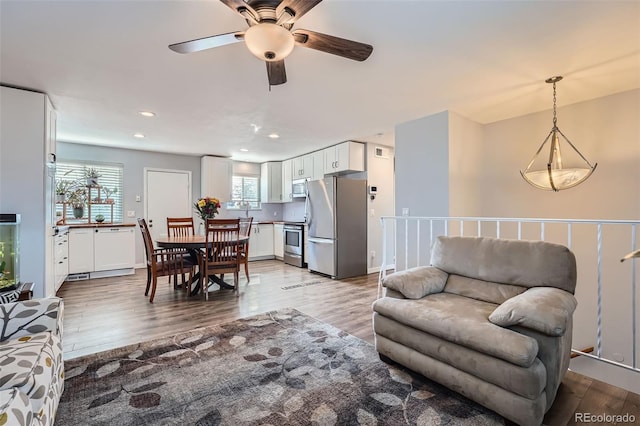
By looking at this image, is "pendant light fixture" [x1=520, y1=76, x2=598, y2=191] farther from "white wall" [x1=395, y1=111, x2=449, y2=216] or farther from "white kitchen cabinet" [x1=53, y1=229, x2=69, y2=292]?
"white kitchen cabinet" [x1=53, y1=229, x2=69, y2=292]

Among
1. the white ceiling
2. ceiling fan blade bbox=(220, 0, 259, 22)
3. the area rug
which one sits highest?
the white ceiling

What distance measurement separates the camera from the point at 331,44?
1763 mm

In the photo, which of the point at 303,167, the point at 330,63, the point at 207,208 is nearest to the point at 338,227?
the point at 303,167

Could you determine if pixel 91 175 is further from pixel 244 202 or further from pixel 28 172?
pixel 244 202

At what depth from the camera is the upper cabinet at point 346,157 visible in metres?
5.07

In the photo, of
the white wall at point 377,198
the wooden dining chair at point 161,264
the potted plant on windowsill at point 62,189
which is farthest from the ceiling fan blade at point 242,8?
the potted plant on windowsill at point 62,189

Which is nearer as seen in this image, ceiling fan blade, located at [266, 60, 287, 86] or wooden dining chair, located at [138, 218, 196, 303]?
ceiling fan blade, located at [266, 60, 287, 86]

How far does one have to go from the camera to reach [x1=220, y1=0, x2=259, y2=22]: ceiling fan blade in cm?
145

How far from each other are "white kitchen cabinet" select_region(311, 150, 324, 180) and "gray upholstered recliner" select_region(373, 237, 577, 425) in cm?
350

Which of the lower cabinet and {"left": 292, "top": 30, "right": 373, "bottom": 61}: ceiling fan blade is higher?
{"left": 292, "top": 30, "right": 373, "bottom": 61}: ceiling fan blade

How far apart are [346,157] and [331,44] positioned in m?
3.35

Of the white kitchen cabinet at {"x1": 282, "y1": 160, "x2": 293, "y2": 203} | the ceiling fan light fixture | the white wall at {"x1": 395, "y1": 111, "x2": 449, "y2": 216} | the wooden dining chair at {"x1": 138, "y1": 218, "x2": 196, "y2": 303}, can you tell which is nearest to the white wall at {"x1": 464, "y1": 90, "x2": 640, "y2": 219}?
the white wall at {"x1": 395, "y1": 111, "x2": 449, "y2": 216}

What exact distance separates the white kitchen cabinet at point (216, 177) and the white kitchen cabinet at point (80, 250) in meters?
2.14

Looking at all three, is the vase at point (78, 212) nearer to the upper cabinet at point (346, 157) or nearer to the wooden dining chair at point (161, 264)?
the wooden dining chair at point (161, 264)
